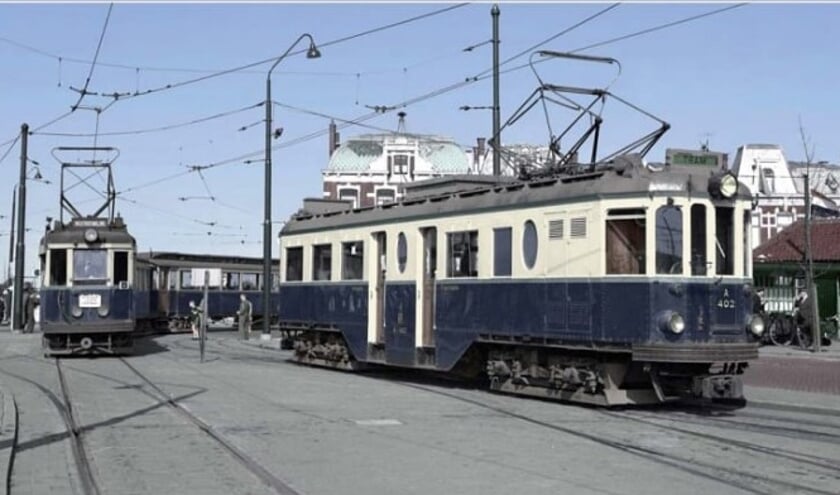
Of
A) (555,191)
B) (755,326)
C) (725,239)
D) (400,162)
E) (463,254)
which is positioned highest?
(400,162)

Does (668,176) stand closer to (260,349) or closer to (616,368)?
(616,368)

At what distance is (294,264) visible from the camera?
23703mm

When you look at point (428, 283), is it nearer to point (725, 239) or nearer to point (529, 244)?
point (529, 244)

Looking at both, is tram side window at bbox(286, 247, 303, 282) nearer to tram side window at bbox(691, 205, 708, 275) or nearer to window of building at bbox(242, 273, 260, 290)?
tram side window at bbox(691, 205, 708, 275)

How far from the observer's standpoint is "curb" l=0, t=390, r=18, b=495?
915 centimetres

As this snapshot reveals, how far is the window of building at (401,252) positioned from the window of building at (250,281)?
28.3 meters

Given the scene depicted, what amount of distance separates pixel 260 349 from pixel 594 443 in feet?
66.2

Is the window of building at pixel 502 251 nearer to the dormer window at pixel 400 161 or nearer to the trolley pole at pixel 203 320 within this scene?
the trolley pole at pixel 203 320

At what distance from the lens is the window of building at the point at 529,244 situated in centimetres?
1569

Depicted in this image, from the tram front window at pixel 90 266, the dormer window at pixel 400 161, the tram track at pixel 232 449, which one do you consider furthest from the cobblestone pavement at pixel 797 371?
the dormer window at pixel 400 161

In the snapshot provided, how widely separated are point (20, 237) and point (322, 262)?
65.3 feet

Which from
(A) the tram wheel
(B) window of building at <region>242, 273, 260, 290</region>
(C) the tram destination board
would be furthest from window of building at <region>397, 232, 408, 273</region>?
(B) window of building at <region>242, 273, 260, 290</region>

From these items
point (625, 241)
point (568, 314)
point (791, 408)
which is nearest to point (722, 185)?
point (625, 241)

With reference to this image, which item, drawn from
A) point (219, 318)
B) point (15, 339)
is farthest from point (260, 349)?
point (219, 318)
